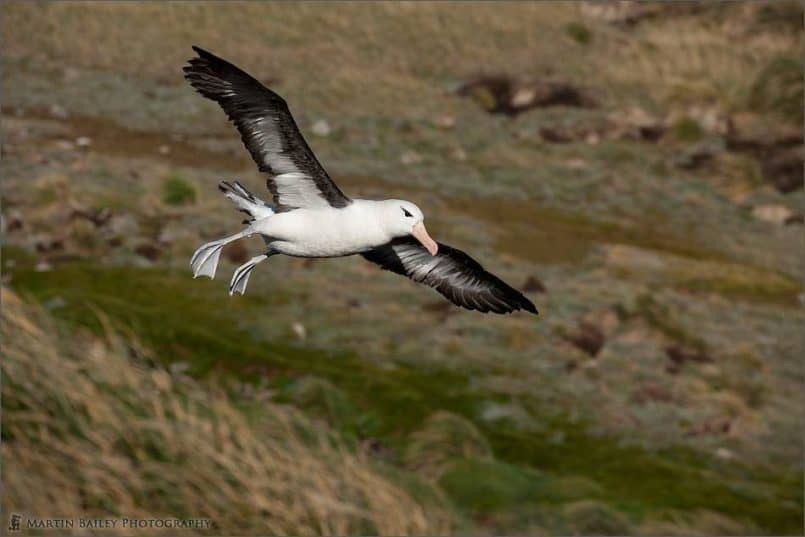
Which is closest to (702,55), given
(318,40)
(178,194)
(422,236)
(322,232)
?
(318,40)

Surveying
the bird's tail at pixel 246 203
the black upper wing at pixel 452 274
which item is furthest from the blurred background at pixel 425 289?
the bird's tail at pixel 246 203

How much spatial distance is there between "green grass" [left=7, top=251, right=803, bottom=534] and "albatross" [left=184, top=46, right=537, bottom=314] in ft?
22.7

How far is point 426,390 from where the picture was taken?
15.9 m

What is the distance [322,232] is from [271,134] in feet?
2.41

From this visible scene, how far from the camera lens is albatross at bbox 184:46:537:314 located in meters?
6.77

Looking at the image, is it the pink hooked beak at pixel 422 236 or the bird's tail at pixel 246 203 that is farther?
the bird's tail at pixel 246 203

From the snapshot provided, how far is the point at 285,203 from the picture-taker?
23.6ft

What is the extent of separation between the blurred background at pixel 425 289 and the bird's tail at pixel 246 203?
463 cm

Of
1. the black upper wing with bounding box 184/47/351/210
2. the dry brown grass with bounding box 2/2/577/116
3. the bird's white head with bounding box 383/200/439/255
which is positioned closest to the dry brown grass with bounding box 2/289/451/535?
the black upper wing with bounding box 184/47/351/210

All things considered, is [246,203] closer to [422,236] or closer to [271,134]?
[271,134]

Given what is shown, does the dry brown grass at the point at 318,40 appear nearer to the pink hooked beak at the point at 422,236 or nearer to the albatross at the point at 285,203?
the albatross at the point at 285,203

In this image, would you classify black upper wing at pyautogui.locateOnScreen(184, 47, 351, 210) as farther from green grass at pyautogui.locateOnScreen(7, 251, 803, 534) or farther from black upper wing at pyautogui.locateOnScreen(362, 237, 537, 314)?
green grass at pyautogui.locateOnScreen(7, 251, 803, 534)

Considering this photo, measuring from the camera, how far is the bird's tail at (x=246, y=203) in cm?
724

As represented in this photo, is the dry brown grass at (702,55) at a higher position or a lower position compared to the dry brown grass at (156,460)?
higher
